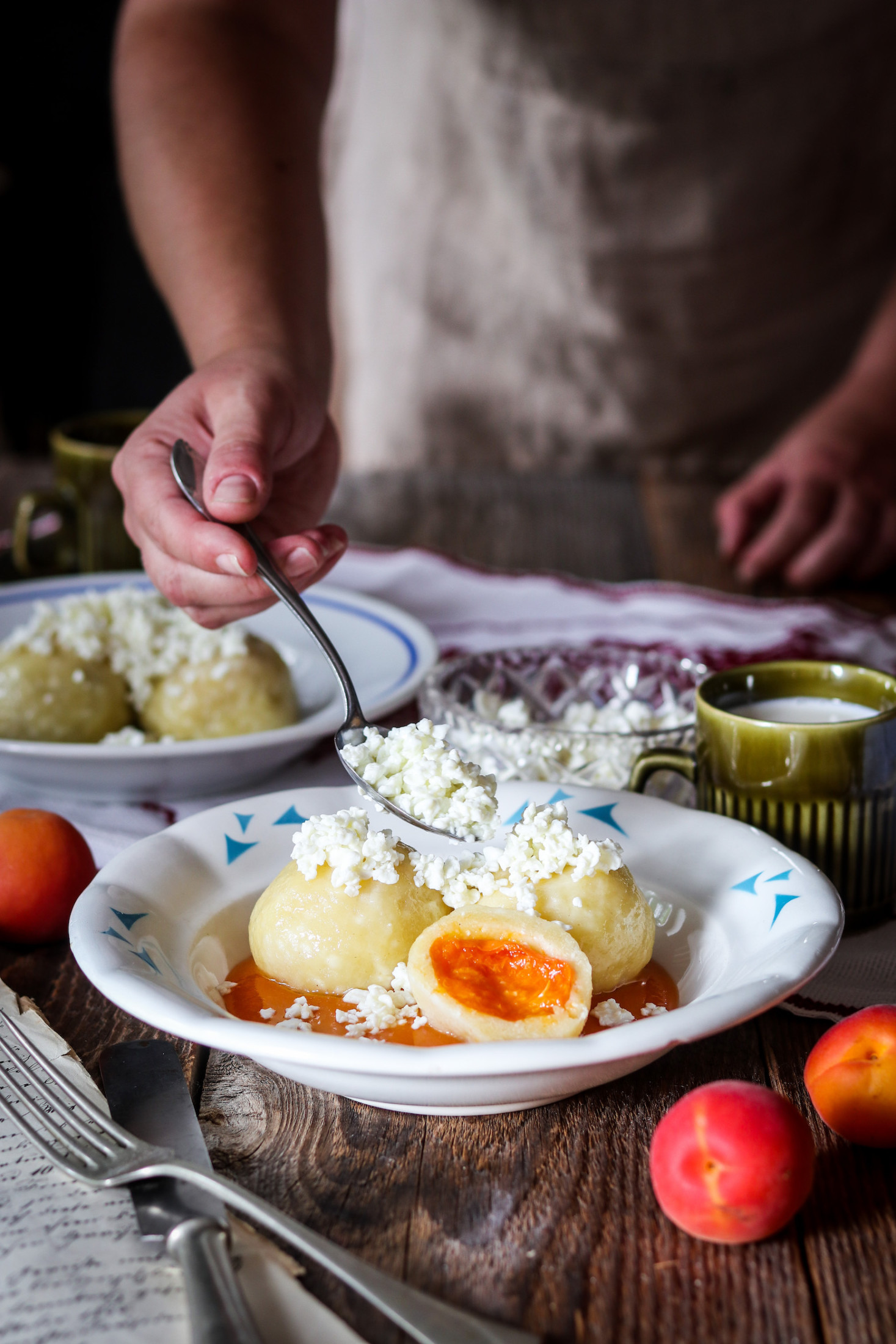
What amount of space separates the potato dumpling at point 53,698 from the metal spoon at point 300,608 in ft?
0.86

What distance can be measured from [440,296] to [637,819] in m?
1.92

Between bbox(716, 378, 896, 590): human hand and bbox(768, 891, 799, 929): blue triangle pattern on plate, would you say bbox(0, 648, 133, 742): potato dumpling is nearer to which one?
bbox(768, 891, 799, 929): blue triangle pattern on plate

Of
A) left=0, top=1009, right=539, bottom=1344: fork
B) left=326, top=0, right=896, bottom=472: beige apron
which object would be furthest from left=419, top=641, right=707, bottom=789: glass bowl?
left=326, top=0, right=896, bottom=472: beige apron

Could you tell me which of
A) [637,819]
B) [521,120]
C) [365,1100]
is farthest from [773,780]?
[521,120]

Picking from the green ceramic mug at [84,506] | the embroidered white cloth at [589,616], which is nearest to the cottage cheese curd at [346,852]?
the embroidered white cloth at [589,616]

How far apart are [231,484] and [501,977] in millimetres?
501

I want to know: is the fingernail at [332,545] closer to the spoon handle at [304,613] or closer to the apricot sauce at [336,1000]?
the spoon handle at [304,613]

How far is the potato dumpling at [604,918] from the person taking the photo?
2.73 feet

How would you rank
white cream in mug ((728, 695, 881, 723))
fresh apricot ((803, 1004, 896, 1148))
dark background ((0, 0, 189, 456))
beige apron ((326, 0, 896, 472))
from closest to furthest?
fresh apricot ((803, 1004, 896, 1148)) < white cream in mug ((728, 695, 881, 723)) < beige apron ((326, 0, 896, 472)) < dark background ((0, 0, 189, 456))

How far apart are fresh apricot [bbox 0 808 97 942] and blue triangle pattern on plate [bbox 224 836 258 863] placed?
14 cm

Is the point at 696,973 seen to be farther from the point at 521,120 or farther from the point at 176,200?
the point at 521,120

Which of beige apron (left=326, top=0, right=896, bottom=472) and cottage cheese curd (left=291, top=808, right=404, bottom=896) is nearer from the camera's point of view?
cottage cheese curd (left=291, top=808, right=404, bottom=896)

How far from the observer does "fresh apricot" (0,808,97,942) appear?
980 mm

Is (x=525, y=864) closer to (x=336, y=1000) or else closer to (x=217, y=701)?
(x=336, y=1000)
